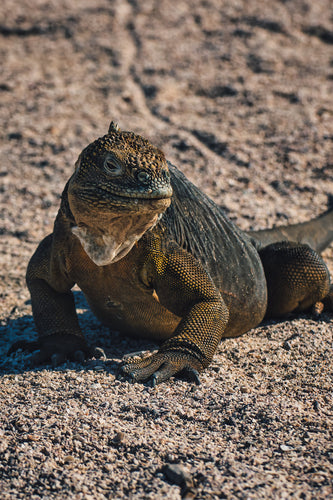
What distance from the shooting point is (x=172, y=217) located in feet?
14.7

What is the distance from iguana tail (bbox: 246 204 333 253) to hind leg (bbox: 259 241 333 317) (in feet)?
0.70

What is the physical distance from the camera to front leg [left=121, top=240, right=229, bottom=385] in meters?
4.14

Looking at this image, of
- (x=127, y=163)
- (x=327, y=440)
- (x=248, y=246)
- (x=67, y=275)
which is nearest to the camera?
(x=327, y=440)

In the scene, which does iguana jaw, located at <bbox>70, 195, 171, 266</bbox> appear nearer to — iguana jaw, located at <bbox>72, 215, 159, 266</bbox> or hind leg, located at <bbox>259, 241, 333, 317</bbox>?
iguana jaw, located at <bbox>72, 215, 159, 266</bbox>

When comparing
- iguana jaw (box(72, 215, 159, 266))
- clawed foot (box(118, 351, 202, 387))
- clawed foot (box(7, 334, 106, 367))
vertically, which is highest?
iguana jaw (box(72, 215, 159, 266))

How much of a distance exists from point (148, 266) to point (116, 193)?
0.69 meters

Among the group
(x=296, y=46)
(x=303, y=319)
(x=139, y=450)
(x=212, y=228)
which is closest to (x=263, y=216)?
(x=303, y=319)

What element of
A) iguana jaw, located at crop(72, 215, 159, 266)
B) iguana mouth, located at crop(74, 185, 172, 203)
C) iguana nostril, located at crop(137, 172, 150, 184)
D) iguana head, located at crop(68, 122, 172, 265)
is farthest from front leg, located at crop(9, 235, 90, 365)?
iguana nostril, located at crop(137, 172, 150, 184)

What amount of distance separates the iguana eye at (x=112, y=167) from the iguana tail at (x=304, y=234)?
2160 millimetres

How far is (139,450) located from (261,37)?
34.9 ft

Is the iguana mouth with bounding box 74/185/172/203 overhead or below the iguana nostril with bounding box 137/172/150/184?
below

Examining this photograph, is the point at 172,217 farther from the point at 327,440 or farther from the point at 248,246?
the point at 327,440

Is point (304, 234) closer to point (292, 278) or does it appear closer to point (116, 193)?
point (292, 278)

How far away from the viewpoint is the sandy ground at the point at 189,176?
123 inches
